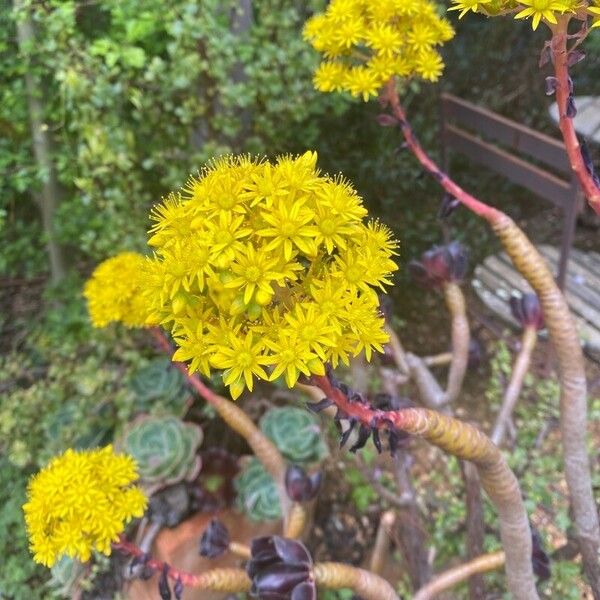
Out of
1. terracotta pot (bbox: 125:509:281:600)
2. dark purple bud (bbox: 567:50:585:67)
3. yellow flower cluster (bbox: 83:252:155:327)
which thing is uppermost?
dark purple bud (bbox: 567:50:585:67)

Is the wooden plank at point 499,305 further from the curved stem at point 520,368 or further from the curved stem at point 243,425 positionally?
the curved stem at point 243,425

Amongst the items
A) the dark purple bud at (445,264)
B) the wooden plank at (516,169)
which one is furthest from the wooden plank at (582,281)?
the dark purple bud at (445,264)

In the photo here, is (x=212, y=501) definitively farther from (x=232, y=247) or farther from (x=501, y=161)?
(x=501, y=161)

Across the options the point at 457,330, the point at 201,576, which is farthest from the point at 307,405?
the point at 457,330

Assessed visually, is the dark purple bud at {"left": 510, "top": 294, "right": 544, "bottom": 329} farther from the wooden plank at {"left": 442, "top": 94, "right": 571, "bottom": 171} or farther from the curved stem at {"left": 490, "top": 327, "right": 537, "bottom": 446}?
the wooden plank at {"left": 442, "top": 94, "right": 571, "bottom": 171}

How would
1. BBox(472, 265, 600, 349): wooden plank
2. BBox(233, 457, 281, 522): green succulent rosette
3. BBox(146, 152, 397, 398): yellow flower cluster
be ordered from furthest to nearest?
BBox(472, 265, 600, 349): wooden plank
BBox(233, 457, 281, 522): green succulent rosette
BBox(146, 152, 397, 398): yellow flower cluster

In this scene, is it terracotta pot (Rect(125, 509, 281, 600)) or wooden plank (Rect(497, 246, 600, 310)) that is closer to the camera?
terracotta pot (Rect(125, 509, 281, 600))

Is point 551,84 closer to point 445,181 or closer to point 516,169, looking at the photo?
point 445,181

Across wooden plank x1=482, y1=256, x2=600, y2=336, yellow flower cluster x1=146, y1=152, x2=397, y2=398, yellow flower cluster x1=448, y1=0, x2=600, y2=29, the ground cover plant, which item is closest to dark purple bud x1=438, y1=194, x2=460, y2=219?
the ground cover plant
